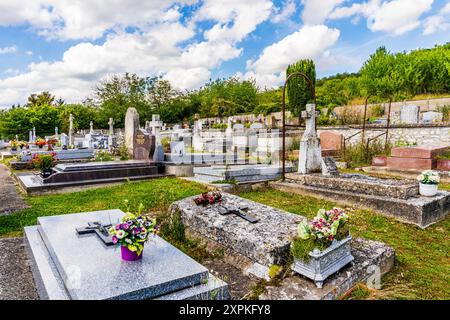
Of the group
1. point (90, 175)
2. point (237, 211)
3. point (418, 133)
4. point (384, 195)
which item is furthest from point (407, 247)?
point (418, 133)

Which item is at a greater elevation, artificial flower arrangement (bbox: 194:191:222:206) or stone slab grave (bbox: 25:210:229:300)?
artificial flower arrangement (bbox: 194:191:222:206)

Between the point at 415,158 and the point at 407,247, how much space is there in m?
6.58

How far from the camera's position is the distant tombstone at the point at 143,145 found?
36.1 feet

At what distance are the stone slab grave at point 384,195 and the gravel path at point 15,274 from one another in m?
5.48

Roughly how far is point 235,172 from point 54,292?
6.17m

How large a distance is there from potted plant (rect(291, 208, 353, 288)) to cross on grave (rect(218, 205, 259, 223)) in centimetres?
116

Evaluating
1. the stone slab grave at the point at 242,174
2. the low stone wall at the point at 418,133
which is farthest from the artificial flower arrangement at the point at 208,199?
the low stone wall at the point at 418,133

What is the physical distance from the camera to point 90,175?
941 centimetres

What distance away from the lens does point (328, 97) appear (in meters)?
33.4

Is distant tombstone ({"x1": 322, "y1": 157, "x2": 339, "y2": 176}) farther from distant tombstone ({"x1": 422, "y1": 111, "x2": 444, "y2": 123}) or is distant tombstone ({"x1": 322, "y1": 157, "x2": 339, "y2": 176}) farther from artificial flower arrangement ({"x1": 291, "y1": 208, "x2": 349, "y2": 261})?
distant tombstone ({"x1": 422, "y1": 111, "x2": 444, "y2": 123})

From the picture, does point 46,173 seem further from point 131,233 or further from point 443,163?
point 443,163

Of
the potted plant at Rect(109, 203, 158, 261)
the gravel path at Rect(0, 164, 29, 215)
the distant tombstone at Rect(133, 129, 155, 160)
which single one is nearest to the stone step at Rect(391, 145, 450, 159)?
the distant tombstone at Rect(133, 129, 155, 160)

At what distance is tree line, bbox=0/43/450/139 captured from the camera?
30484 millimetres

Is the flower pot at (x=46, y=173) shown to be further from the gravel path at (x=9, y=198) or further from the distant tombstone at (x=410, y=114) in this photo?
the distant tombstone at (x=410, y=114)
